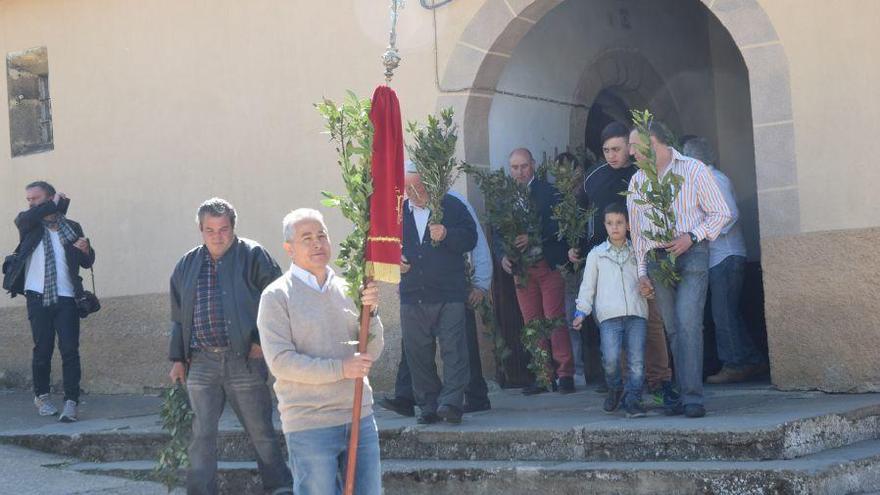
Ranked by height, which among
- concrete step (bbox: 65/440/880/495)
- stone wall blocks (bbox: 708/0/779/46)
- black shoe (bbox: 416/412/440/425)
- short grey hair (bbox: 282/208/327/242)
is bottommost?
concrete step (bbox: 65/440/880/495)

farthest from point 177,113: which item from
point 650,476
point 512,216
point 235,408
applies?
point 650,476

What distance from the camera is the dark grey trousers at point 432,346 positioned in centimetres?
755

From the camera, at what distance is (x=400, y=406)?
7.95 m

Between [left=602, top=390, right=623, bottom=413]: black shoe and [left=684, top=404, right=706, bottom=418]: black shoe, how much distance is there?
21.6 inches

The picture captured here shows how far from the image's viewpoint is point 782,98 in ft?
25.7

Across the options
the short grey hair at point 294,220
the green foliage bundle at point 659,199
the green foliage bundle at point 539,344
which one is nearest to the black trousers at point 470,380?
the green foliage bundle at point 539,344

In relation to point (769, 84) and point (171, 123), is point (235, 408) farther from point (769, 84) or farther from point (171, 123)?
point (171, 123)

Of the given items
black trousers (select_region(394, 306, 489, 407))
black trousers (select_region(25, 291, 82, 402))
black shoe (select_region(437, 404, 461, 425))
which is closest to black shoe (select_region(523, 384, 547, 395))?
black trousers (select_region(394, 306, 489, 407))

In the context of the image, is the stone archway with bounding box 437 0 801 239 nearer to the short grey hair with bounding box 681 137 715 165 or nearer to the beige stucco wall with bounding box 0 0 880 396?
the short grey hair with bounding box 681 137 715 165

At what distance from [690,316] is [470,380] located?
168 centimetres

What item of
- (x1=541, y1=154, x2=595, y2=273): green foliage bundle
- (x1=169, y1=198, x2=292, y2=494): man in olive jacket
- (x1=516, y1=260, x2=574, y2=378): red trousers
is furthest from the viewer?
(x1=516, y1=260, x2=574, y2=378): red trousers

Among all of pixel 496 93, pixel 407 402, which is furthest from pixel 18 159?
pixel 407 402

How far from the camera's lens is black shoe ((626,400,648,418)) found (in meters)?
7.10

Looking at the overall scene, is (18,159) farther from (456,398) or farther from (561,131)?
(456,398)
